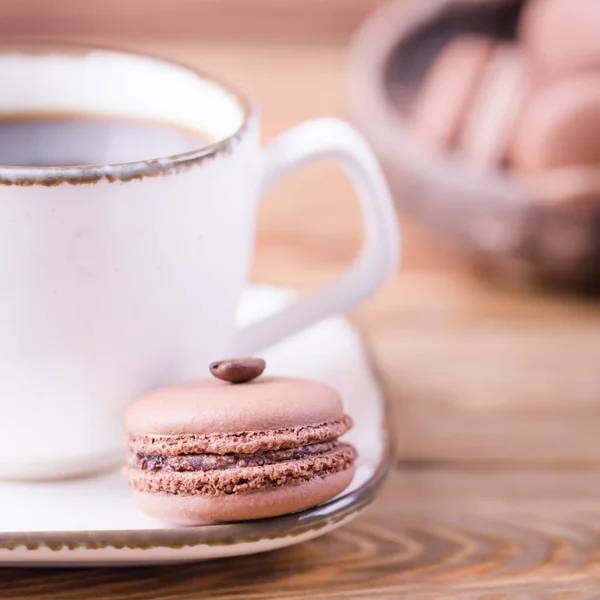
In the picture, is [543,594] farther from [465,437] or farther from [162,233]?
[162,233]

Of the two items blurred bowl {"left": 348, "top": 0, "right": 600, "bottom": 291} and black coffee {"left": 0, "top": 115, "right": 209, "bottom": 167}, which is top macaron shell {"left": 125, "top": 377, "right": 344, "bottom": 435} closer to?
black coffee {"left": 0, "top": 115, "right": 209, "bottom": 167}

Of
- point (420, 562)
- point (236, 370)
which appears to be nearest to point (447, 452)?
point (420, 562)

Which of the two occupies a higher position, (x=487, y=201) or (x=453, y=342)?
(x=487, y=201)

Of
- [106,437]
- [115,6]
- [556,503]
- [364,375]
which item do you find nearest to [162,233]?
[106,437]

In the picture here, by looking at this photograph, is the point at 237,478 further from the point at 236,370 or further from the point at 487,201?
the point at 487,201

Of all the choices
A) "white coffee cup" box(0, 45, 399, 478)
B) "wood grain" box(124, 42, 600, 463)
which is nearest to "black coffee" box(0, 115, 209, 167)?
"white coffee cup" box(0, 45, 399, 478)

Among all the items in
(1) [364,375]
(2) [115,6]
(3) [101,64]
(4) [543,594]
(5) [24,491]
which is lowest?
(4) [543,594]

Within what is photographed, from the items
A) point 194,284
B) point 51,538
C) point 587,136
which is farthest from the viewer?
point 587,136
